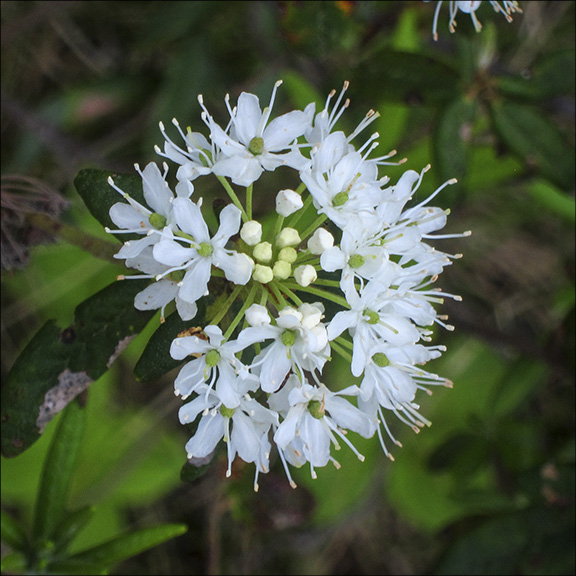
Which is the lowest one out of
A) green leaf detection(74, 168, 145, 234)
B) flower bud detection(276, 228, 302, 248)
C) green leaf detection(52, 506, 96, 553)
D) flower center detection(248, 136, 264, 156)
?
green leaf detection(52, 506, 96, 553)

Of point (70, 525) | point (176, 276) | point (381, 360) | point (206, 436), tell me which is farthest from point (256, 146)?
point (70, 525)

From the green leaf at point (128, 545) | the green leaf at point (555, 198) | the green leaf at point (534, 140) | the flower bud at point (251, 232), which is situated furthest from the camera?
the green leaf at point (555, 198)

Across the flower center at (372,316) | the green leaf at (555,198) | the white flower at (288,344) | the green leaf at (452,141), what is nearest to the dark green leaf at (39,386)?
the white flower at (288,344)

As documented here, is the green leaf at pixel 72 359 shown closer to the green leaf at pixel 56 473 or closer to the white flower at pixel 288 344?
the green leaf at pixel 56 473

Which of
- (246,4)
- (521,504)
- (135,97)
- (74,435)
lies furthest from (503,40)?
(74,435)

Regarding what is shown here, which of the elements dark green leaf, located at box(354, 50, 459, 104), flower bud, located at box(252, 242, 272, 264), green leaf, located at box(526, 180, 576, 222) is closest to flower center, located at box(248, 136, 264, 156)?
flower bud, located at box(252, 242, 272, 264)

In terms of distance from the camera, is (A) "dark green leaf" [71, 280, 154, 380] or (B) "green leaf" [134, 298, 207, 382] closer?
(B) "green leaf" [134, 298, 207, 382]

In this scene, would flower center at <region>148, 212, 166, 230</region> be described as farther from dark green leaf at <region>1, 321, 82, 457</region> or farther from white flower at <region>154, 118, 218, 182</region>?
dark green leaf at <region>1, 321, 82, 457</region>
